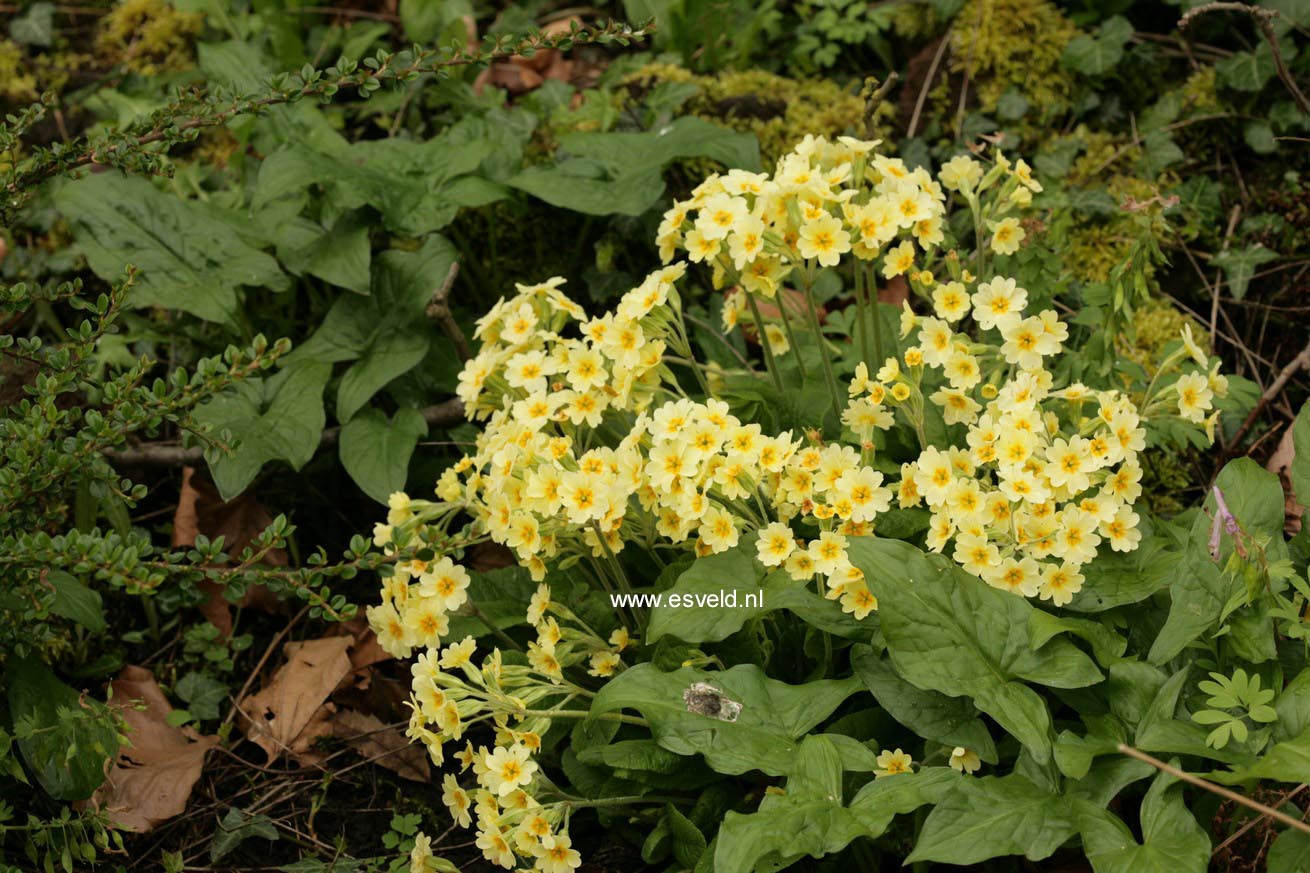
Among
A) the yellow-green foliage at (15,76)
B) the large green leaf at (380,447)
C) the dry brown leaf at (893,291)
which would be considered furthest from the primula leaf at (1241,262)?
the yellow-green foliage at (15,76)

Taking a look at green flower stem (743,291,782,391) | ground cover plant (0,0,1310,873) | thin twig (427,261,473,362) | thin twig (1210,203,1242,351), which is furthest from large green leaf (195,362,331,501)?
thin twig (1210,203,1242,351)

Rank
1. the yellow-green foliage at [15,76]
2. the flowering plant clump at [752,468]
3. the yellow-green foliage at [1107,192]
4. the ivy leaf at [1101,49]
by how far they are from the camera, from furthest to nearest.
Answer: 1. the yellow-green foliage at [15,76]
2. the ivy leaf at [1101,49]
3. the yellow-green foliage at [1107,192]
4. the flowering plant clump at [752,468]

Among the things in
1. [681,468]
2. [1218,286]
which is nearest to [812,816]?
[681,468]

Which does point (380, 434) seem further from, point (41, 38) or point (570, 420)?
point (41, 38)

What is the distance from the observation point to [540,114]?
3.89 meters

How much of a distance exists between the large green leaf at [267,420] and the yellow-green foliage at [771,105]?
61.0 inches

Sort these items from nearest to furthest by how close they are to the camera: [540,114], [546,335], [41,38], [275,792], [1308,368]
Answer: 1. [546,335]
2. [275,792]
3. [1308,368]
4. [540,114]
5. [41,38]

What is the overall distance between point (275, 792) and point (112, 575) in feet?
2.82

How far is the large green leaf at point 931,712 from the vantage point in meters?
2.03

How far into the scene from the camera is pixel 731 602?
2189 mm

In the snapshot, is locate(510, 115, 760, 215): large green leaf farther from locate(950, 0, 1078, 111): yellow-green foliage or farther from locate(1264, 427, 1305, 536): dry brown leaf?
locate(1264, 427, 1305, 536): dry brown leaf

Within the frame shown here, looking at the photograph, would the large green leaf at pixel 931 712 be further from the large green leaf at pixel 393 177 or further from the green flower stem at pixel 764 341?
the large green leaf at pixel 393 177

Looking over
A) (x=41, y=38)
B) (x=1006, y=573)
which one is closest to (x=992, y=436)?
(x=1006, y=573)

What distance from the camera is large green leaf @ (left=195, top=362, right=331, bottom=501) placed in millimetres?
2865
